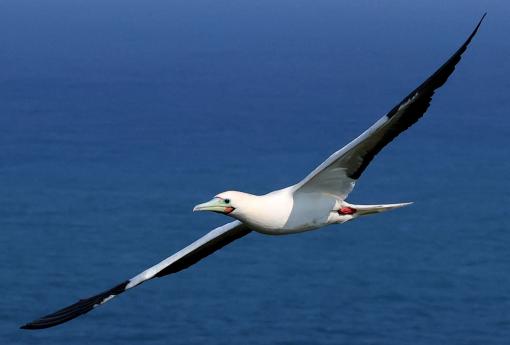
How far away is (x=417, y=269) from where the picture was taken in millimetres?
112938

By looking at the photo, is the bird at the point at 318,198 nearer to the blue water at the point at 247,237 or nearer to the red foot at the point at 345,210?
the red foot at the point at 345,210

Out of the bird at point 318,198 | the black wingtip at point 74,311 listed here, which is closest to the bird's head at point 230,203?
the bird at point 318,198

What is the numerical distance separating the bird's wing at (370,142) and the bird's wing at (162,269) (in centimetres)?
254

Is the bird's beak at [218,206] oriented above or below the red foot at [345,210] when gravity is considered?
below

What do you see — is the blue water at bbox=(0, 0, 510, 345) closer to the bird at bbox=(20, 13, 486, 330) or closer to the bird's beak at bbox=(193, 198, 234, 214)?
the bird at bbox=(20, 13, 486, 330)

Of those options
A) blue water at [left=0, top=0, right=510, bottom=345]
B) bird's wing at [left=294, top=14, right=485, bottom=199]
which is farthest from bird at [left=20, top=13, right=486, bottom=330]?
blue water at [left=0, top=0, right=510, bottom=345]

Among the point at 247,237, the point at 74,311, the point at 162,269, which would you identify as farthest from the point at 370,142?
the point at 247,237

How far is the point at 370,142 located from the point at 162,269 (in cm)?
513

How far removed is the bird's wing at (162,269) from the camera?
27.4m

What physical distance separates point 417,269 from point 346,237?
965 cm

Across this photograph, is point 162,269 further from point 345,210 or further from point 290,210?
point 345,210

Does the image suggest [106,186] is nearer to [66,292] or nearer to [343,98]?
[66,292]

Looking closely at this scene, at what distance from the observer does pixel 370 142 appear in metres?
26.3

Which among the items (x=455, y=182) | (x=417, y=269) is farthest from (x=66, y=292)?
(x=455, y=182)
